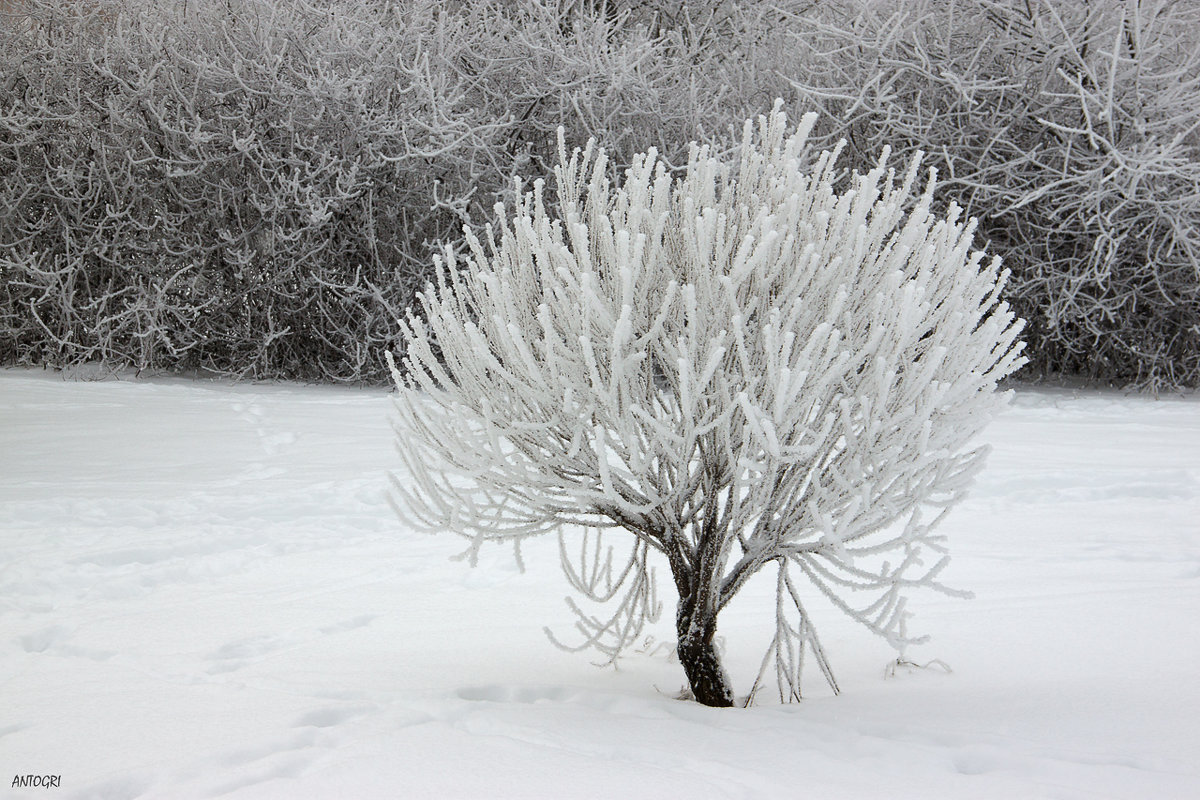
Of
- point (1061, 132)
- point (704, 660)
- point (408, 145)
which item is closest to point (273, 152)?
point (408, 145)

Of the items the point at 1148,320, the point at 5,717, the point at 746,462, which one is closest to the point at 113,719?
the point at 5,717

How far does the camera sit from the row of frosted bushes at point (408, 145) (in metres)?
Result: 9.20

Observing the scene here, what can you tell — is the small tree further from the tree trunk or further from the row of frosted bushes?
the row of frosted bushes

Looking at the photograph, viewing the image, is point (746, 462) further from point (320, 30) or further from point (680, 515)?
point (320, 30)

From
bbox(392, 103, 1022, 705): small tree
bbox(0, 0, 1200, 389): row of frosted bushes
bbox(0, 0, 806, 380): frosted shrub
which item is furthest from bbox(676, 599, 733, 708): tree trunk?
bbox(0, 0, 806, 380): frosted shrub

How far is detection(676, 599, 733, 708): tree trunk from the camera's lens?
2.92 metres

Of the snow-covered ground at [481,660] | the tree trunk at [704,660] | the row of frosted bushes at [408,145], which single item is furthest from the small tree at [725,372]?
the row of frosted bushes at [408,145]

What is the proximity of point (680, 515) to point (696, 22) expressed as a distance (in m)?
13.3

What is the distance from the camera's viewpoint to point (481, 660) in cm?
327

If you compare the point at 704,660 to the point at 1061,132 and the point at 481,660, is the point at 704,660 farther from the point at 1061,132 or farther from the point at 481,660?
the point at 1061,132

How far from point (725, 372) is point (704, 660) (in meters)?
0.95

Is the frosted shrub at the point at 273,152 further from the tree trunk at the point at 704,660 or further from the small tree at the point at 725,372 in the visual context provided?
the tree trunk at the point at 704,660

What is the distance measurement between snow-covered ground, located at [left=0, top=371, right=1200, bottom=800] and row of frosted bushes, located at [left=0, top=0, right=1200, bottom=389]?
12.6 ft

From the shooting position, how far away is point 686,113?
9.88 metres
